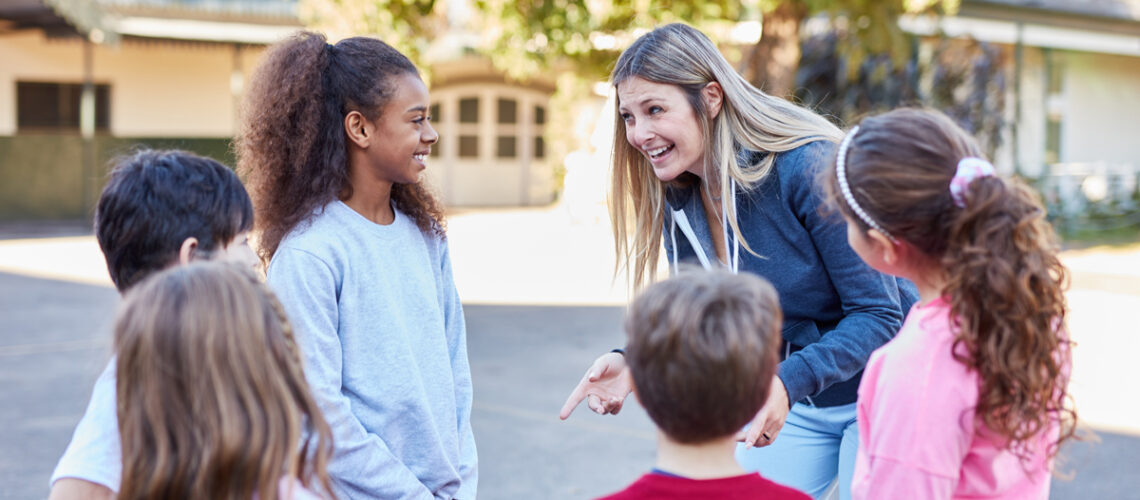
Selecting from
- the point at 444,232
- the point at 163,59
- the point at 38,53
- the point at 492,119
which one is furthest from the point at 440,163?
the point at 444,232

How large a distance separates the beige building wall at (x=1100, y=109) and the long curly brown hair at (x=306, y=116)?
22.1 meters

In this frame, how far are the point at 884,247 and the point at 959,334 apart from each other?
0.22 metres

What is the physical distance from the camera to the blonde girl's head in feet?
4.74

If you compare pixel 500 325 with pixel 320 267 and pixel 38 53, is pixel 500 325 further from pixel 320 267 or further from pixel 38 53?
pixel 38 53

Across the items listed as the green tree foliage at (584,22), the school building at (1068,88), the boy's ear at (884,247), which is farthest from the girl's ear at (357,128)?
the school building at (1068,88)

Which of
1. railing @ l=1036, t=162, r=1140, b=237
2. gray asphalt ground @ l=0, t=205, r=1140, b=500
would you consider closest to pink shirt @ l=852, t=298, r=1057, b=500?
gray asphalt ground @ l=0, t=205, r=1140, b=500

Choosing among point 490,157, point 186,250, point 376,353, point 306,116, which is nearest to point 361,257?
point 376,353

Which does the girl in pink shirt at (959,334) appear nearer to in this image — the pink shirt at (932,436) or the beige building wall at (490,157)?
the pink shirt at (932,436)

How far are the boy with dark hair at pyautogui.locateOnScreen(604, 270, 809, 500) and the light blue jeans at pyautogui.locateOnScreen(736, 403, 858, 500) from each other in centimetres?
102

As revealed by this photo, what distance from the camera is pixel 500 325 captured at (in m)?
8.48

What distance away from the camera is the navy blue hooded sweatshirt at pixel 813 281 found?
231 cm

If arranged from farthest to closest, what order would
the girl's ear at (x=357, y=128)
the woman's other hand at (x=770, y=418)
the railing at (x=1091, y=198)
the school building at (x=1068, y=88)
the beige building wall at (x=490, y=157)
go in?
the beige building wall at (x=490, y=157) < the school building at (x=1068, y=88) < the railing at (x=1091, y=198) < the girl's ear at (x=357, y=128) < the woman's other hand at (x=770, y=418)

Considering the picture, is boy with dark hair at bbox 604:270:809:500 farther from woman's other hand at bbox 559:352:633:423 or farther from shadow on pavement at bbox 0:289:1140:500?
shadow on pavement at bbox 0:289:1140:500

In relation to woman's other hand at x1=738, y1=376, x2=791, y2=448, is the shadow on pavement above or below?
below
